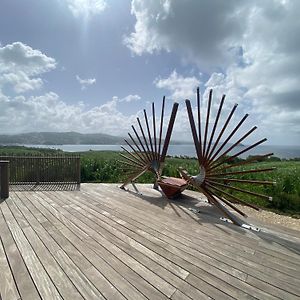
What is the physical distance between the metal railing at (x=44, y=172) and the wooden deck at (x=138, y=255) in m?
2.87

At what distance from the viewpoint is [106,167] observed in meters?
12.6

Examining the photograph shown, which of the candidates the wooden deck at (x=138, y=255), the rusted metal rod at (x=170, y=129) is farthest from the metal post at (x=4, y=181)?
the rusted metal rod at (x=170, y=129)

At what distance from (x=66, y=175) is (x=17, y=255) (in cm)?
599

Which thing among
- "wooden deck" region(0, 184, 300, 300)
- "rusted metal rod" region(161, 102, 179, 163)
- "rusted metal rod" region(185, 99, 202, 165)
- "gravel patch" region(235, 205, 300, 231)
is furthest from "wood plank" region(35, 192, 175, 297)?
"gravel patch" region(235, 205, 300, 231)

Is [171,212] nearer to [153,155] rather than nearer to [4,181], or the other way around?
[153,155]

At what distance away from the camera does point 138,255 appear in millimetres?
3484

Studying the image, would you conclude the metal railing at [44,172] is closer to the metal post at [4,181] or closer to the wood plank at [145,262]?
the metal post at [4,181]

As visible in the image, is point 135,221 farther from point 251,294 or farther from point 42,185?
point 42,185

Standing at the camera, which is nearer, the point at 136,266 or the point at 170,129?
the point at 136,266

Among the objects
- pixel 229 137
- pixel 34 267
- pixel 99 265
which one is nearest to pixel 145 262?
pixel 99 265

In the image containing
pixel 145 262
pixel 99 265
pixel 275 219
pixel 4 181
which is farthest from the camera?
pixel 4 181

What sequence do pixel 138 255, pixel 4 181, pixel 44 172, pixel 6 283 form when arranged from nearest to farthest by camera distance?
pixel 6 283 → pixel 138 255 → pixel 4 181 → pixel 44 172

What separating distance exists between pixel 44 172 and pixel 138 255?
265 inches

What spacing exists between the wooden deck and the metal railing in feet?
9.41
